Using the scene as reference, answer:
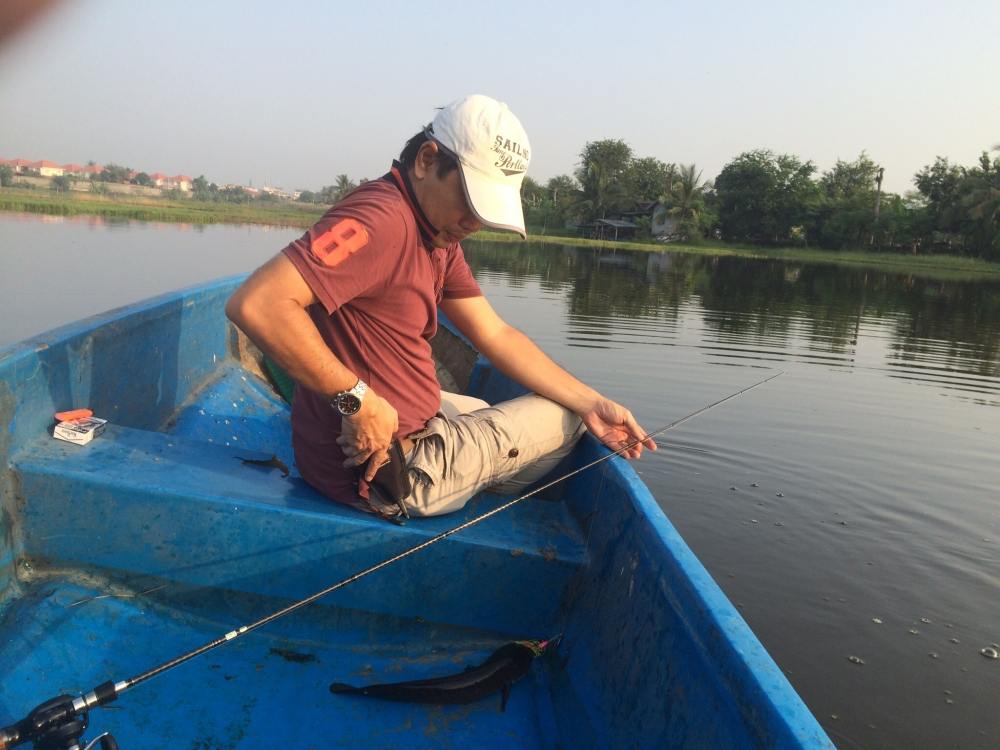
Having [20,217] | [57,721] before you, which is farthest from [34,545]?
[20,217]

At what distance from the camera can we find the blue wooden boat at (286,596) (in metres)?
1.92

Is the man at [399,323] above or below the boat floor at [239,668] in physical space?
above

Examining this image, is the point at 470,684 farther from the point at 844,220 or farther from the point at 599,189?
the point at 599,189

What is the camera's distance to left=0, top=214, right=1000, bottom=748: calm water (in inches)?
140

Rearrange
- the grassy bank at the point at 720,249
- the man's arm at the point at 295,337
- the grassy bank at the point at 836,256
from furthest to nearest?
the grassy bank at the point at 720,249
the grassy bank at the point at 836,256
the man's arm at the point at 295,337

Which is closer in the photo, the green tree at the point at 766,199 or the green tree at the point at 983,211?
the green tree at the point at 983,211

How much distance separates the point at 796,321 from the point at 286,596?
16.0 m

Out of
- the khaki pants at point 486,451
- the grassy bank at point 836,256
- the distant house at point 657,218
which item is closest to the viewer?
the khaki pants at point 486,451

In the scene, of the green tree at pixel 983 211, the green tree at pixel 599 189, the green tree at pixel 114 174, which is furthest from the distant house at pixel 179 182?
the green tree at pixel 983 211

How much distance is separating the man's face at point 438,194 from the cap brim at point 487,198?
3 centimetres

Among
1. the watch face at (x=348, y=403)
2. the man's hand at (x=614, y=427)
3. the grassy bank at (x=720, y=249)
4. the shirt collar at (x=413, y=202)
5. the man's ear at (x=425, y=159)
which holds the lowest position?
the man's hand at (x=614, y=427)

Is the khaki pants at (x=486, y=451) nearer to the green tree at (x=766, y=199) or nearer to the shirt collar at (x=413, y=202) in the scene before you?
the shirt collar at (x=413, y=202)

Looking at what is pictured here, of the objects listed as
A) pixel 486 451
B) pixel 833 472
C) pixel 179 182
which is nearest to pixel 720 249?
pixel 833 472

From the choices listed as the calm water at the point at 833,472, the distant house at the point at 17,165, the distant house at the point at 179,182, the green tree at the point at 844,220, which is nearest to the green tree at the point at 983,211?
the green tree at the point at 844,220
